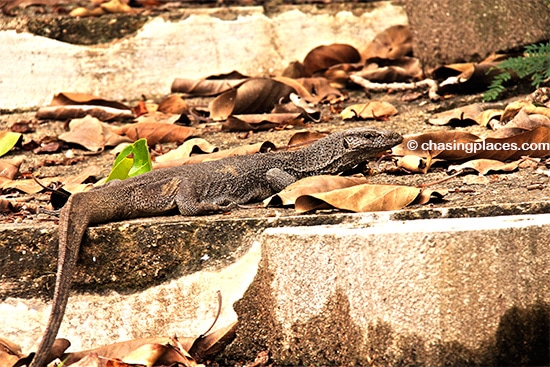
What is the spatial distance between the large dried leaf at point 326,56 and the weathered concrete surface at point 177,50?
319 millimetres

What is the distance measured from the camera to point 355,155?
5652 millimetres

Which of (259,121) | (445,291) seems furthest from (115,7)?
(445,291)

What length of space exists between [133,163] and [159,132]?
1188mm

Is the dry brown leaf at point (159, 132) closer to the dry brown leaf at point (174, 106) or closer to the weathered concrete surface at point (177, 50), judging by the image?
the dry brown leaf at point (174, 106)

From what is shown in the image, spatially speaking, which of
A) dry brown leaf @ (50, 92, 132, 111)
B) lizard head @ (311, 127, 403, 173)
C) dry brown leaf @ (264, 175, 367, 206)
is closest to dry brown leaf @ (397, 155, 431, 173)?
lizard head @ (311, 127, 403, 173)

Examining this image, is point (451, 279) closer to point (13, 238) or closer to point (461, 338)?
point (461, 338)

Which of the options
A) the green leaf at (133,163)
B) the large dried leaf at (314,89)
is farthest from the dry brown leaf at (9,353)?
the large dried leaf at (314,89)

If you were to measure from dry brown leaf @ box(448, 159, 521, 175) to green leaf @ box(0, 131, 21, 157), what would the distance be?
318cm

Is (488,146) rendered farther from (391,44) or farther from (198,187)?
(391,44)

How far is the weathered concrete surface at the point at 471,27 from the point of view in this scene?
6.91 meters

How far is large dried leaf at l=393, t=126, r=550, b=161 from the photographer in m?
4.98

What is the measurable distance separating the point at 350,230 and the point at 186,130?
2806 millimetres

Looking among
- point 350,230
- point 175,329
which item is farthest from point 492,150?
point 175,329

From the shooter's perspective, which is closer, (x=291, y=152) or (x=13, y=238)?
(x=13, y=238)
